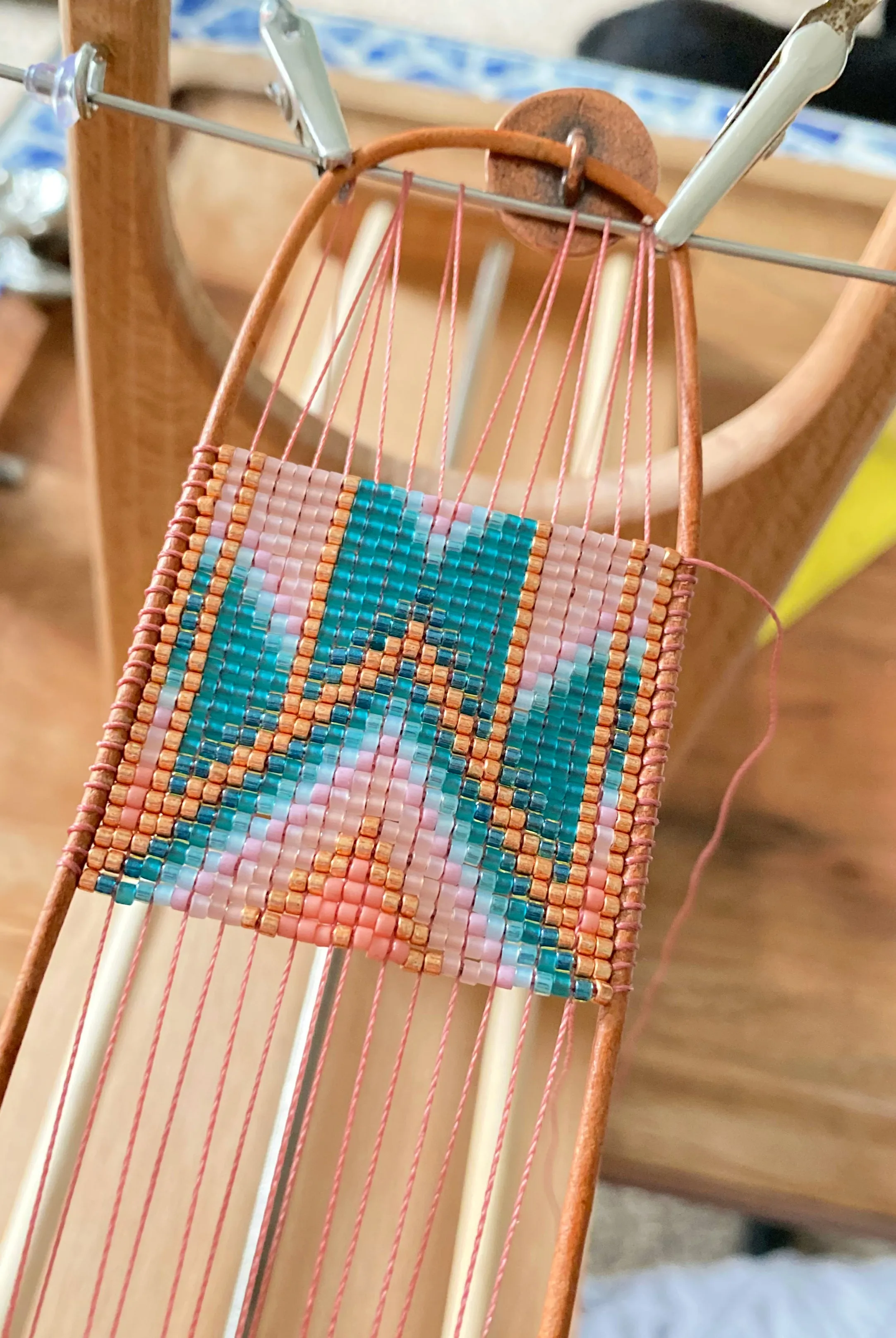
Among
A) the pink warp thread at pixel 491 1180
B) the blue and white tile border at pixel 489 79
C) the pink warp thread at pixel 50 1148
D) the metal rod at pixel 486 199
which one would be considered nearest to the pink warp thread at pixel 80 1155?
the pink warp thread at pixel 50 1148

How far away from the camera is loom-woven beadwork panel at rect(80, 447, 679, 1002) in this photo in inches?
14.6

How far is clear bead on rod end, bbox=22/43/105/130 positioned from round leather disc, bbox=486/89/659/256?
6.4 inches

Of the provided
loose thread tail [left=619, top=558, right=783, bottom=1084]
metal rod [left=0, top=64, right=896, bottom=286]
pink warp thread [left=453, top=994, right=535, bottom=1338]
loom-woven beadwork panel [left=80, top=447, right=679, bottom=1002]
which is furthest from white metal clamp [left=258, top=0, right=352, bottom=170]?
pink warp thread [left=453, top=994, right=535, bottom=1338]

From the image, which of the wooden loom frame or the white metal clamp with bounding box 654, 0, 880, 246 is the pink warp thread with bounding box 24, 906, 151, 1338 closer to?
the wooden loom frame

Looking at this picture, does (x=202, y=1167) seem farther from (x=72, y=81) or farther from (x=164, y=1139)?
(x=72, y=81)

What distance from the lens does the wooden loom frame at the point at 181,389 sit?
0.47 metres

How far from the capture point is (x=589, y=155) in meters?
0.46

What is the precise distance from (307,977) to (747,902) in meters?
0.30

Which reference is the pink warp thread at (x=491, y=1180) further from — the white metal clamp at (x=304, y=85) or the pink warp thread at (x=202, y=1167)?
the white metal clamp at (x=304, y=85)

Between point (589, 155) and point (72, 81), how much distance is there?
0.21 meters

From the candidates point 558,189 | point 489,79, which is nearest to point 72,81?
point 558,189

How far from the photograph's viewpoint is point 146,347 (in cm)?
55

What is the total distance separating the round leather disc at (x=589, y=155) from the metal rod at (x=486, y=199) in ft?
0.04

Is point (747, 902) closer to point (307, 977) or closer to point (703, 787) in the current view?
point (703, 787)
